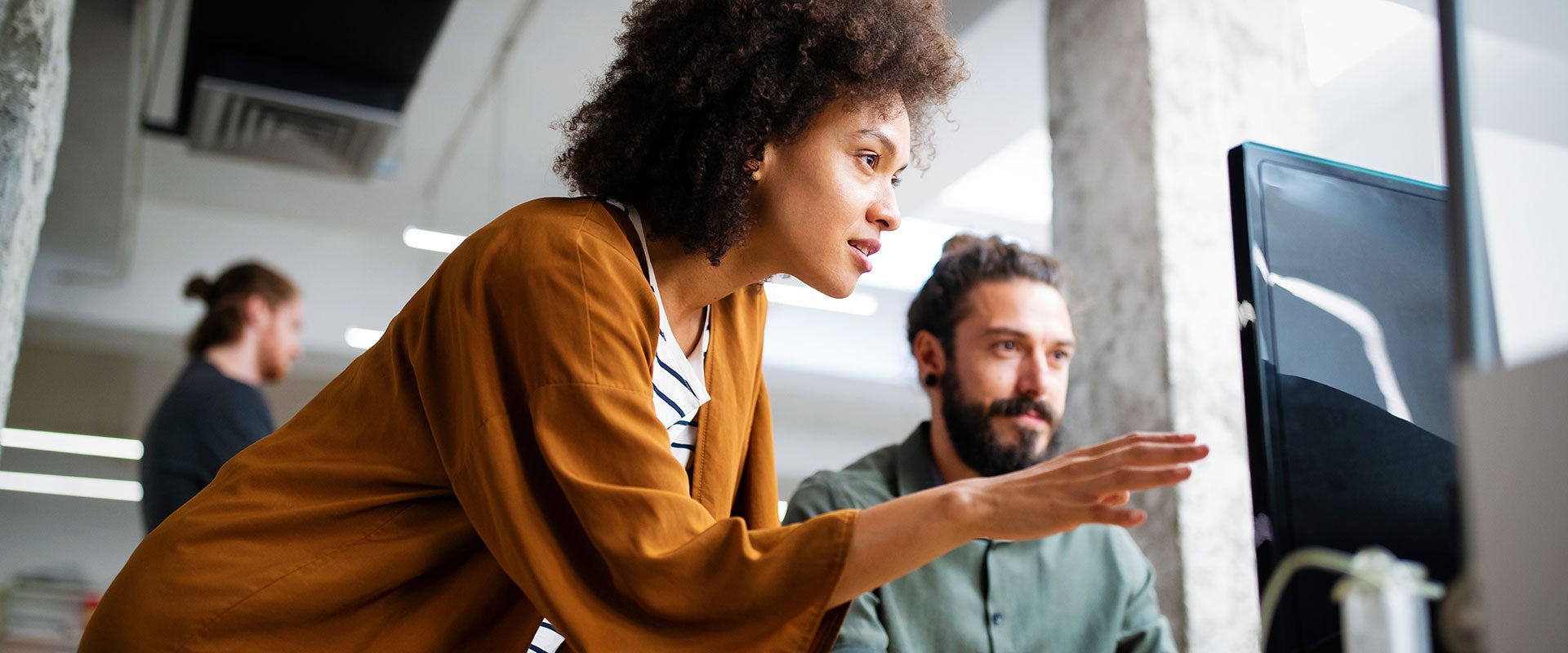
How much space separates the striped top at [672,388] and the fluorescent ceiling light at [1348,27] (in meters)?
2.01

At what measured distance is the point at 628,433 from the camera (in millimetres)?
1095

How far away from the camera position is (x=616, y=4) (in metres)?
4.50

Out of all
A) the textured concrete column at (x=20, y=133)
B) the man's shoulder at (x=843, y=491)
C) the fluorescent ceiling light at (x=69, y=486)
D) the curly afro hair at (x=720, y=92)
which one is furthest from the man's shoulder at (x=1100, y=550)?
the fluorescent ceiling light at (x=69, y=486)

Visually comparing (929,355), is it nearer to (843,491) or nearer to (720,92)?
(843,491)

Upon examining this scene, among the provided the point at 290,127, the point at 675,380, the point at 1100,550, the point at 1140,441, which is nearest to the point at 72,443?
the point at 290,127

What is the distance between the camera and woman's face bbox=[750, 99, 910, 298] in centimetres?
141

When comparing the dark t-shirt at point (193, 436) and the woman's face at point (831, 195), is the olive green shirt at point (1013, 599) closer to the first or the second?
the woman's face at point (831, 195)

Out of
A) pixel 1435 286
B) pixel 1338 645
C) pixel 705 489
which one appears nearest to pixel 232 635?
pixel 705 489

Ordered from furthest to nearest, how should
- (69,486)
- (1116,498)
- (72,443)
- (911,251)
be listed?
(69,486) < (72,443) < (911,251) < (1116,498)

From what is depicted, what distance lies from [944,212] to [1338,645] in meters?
5.81

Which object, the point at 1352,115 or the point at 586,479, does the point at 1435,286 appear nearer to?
the point at 586,479

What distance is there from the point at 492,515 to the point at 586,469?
0.10 m

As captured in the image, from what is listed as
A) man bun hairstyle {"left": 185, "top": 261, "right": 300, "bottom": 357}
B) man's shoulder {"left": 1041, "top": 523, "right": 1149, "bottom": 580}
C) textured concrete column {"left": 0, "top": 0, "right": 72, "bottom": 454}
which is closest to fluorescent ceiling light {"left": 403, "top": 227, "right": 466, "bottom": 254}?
man bun hairstyle {"left": 185, "top": 261, "right": 300, "bottom": 357}

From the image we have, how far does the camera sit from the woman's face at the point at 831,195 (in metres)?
1.41
